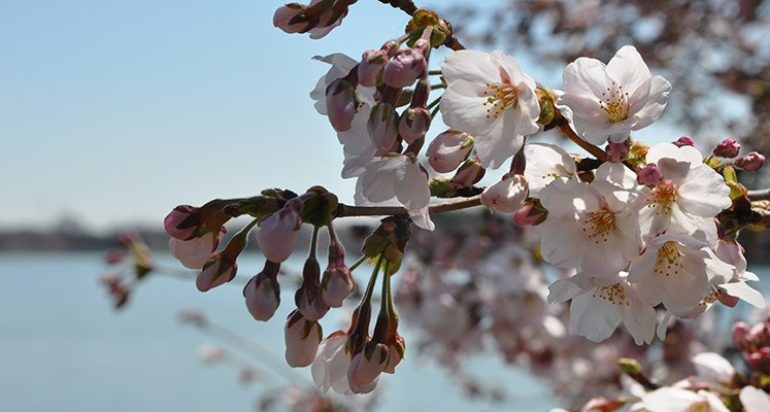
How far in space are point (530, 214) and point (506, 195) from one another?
65 mm

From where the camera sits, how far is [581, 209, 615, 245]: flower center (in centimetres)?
61

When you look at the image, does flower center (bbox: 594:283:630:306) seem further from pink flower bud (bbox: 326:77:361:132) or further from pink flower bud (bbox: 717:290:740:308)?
pink flower bud (bbox: 326:77:361:132)

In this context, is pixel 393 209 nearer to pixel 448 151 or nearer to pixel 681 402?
pixel 448 151

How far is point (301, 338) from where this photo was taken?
0.60 meters

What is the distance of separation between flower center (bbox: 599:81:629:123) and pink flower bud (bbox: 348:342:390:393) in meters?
0.26

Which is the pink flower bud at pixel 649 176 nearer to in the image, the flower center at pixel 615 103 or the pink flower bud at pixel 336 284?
the flower center at pixel 615 103

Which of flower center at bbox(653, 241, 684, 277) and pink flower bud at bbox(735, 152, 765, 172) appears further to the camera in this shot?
pink flower bud at bbox(735, 152, 765, 172)

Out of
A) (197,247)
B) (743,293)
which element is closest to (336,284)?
(197,247)

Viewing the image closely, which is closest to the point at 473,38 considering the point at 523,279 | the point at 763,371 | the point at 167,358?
the point at 523,279

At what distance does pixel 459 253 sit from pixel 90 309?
2268cm

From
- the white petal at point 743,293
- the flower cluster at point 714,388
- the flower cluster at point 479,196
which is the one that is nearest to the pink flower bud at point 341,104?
the flower cluster at point 479,196

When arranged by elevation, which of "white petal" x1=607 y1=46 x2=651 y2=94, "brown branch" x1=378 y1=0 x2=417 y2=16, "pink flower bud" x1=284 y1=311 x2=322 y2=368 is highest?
"brown branch" x1=378 y1=0 x2=417 y2=16

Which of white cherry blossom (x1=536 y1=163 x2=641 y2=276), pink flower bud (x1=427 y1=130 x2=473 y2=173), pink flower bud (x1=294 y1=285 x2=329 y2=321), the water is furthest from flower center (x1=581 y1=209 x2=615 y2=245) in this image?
the water

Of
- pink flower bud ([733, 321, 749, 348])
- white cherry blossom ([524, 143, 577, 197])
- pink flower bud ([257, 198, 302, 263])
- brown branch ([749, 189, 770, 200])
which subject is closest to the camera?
pink flower bud ([257, 198, 302, 263])
